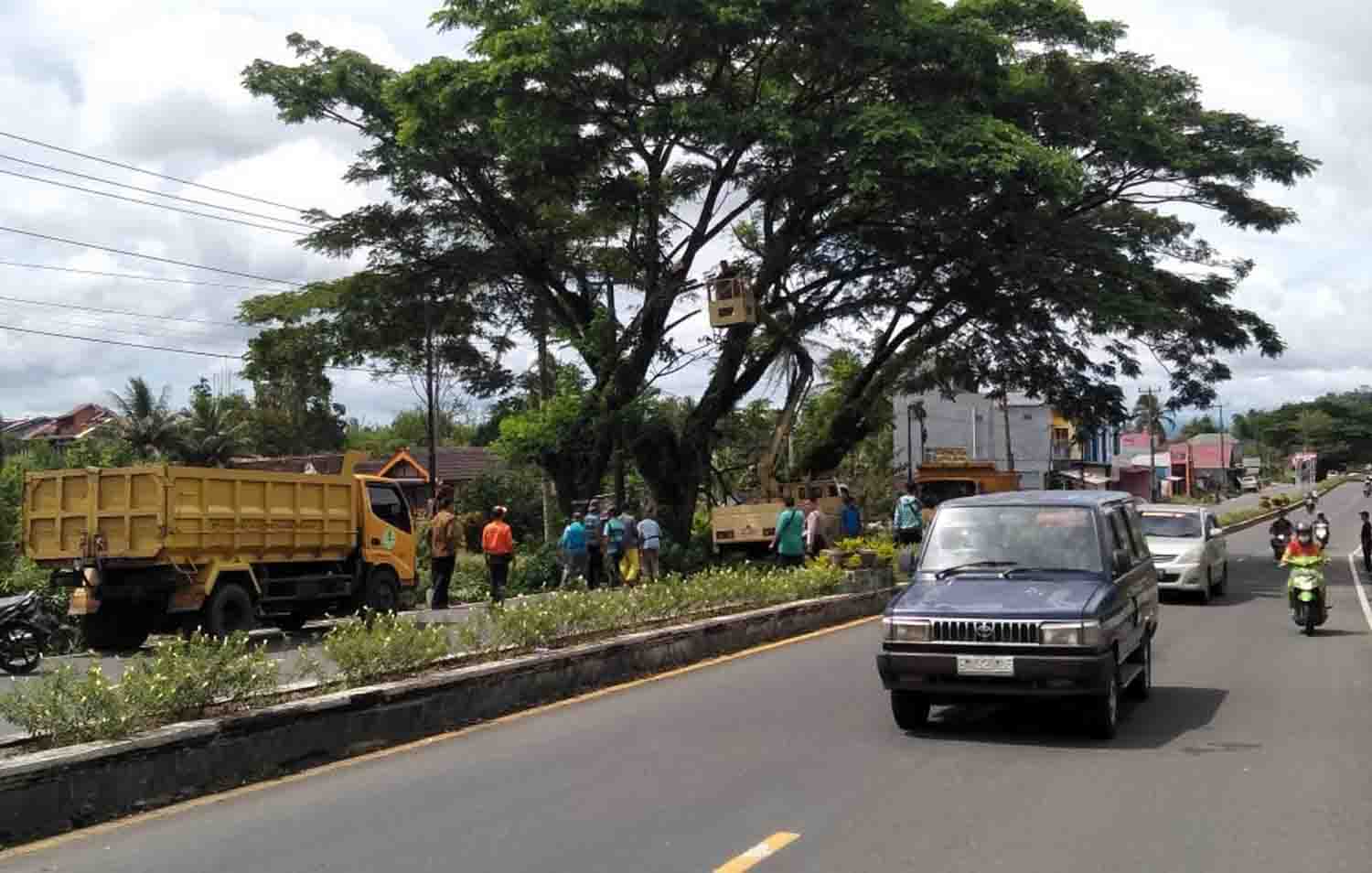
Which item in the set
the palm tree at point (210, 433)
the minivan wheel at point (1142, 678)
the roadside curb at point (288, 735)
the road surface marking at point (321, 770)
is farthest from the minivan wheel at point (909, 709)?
the palm tree at point (210, 433)

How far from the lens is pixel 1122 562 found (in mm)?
9508

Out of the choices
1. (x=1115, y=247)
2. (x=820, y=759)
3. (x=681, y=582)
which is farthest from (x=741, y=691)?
(x=1115, y=247)

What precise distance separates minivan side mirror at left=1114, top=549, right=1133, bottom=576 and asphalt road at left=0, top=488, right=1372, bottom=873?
1.16 metres

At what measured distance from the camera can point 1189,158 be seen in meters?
26.9

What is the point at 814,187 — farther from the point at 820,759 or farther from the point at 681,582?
the point at 820,759

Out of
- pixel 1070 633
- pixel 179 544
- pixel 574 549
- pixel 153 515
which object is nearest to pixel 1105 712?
pixel 1070 633

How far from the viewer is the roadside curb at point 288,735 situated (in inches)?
259

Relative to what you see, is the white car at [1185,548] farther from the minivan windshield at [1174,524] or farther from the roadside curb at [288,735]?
the roadside curb at [288,735]

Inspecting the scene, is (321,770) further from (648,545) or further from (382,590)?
(648,545)

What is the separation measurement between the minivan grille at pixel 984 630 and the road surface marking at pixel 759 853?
2.59 meters

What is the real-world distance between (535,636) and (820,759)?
3.88 meters

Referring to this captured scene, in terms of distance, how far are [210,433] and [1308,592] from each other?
149 feet

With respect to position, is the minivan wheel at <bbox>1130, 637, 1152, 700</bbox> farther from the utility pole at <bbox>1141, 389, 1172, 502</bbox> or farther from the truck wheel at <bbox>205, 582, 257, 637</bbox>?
the utility pole at <bbox>1141, 389, 1172, 502</bbox>

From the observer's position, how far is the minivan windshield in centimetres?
1972
